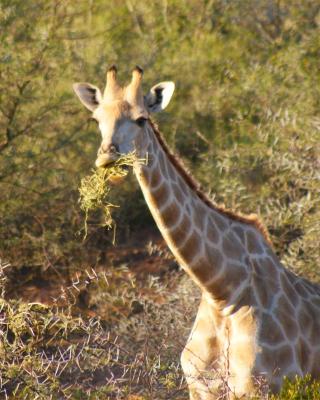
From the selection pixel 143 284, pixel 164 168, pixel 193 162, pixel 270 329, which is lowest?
pixel 143 284

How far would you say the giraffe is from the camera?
22.0ft

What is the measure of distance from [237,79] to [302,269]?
373 cm

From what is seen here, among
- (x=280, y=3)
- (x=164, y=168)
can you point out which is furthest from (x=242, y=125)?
(x=164, y=168)

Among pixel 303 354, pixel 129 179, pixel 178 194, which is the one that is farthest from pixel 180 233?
pixel 129 179

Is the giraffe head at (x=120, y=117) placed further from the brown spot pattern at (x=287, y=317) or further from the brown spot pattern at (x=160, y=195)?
the brown spot pattern at (x=287, y=317)

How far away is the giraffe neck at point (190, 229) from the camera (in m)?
6.80

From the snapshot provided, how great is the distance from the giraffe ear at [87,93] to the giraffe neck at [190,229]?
22.8 inches

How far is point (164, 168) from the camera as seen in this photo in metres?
6.93

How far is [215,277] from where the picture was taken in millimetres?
6977

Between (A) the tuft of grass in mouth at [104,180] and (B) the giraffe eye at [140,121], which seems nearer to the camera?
(A) the tuft of grass in mouth at [104,180]

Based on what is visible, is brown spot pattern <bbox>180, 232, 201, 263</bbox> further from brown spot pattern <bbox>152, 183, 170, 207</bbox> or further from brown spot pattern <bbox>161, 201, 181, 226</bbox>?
brown spot pattern <bbox>152, 183, 170, 207</bbox>

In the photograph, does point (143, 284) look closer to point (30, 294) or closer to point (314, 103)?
point (30, 294)

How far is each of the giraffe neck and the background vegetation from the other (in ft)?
5.75

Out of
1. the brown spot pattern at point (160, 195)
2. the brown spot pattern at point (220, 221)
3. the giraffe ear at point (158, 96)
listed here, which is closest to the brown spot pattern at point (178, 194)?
the brown spot pattern at point (160, 195)
